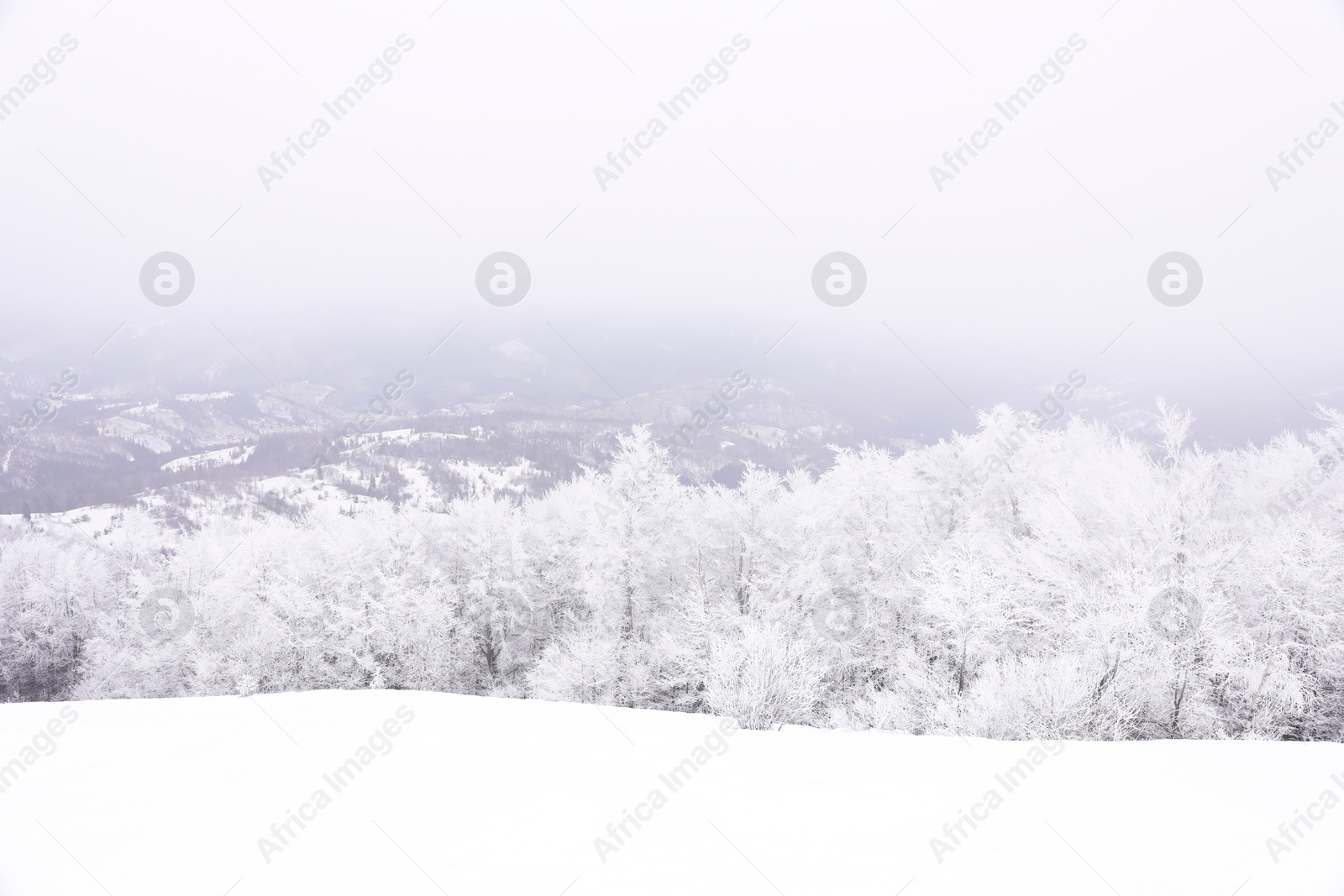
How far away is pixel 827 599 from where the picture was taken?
2248 cm

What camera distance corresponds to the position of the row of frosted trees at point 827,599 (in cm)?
1473

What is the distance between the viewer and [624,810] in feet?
24.0

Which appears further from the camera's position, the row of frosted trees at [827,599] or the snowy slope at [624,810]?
the row of frosted trees at [827,599]

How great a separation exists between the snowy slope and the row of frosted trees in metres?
3.78

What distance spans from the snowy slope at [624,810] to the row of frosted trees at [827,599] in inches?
149

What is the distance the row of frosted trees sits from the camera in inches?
580

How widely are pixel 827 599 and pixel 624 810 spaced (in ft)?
55.4

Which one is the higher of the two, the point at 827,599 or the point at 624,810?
the point at 827,599

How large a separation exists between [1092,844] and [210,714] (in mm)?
15409

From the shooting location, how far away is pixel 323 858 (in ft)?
19.7

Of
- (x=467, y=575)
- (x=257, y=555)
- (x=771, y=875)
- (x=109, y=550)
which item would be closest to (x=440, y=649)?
(x=467, y=575)

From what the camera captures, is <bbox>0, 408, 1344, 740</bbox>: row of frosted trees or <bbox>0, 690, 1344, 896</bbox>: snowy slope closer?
<bbox>0, 690, 1344, 896</bbox>: snowy slope

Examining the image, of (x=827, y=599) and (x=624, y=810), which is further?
(x=827, y=599)

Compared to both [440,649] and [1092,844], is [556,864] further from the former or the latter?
[440,649]
